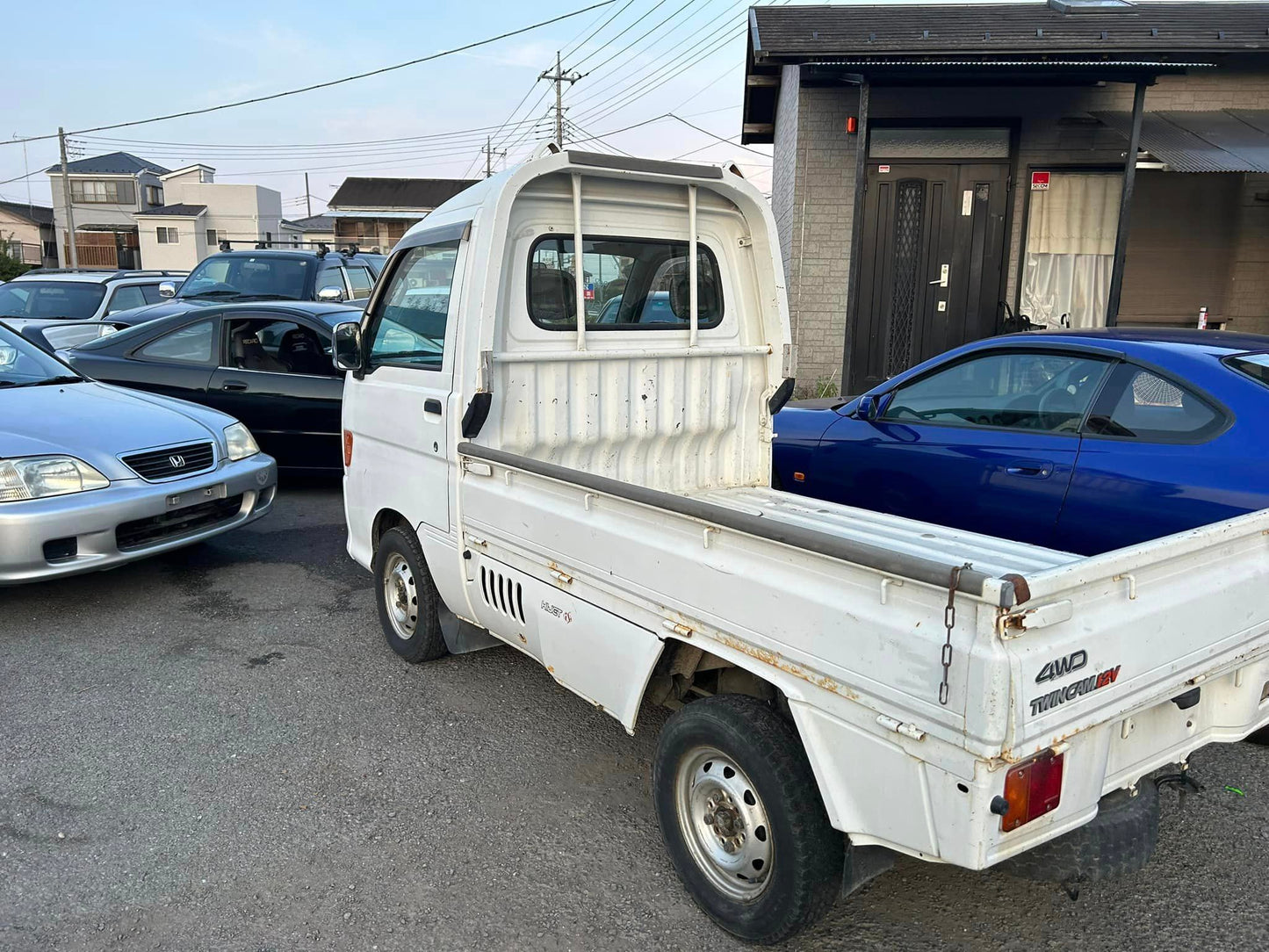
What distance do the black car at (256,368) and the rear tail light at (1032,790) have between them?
6.48 meters

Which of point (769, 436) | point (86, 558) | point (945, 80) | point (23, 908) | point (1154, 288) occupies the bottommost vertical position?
point (23, 908)

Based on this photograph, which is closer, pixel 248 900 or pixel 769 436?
pixel 248 900

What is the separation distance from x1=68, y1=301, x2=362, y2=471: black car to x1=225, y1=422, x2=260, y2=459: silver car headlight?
1363mm

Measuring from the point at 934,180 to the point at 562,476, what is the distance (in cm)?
901

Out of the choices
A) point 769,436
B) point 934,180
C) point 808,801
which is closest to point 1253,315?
point 934,180

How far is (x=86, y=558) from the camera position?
16.1ft

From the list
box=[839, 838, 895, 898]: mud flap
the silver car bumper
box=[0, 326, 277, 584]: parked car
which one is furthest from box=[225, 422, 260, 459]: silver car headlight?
box=[839, 838, 895, 898]: mud flap

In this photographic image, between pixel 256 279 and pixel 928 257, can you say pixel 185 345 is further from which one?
pixel 928 257

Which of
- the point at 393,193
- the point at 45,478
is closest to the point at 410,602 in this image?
the point at 45,478

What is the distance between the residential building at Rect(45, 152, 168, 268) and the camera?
51.3 meters

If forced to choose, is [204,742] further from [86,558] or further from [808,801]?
[808,801]

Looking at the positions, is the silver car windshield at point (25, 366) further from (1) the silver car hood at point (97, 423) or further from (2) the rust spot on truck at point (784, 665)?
(2) the rust spot on truck at point (784, 665)

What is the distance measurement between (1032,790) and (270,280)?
35.1 ft

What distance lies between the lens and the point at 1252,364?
404cm
